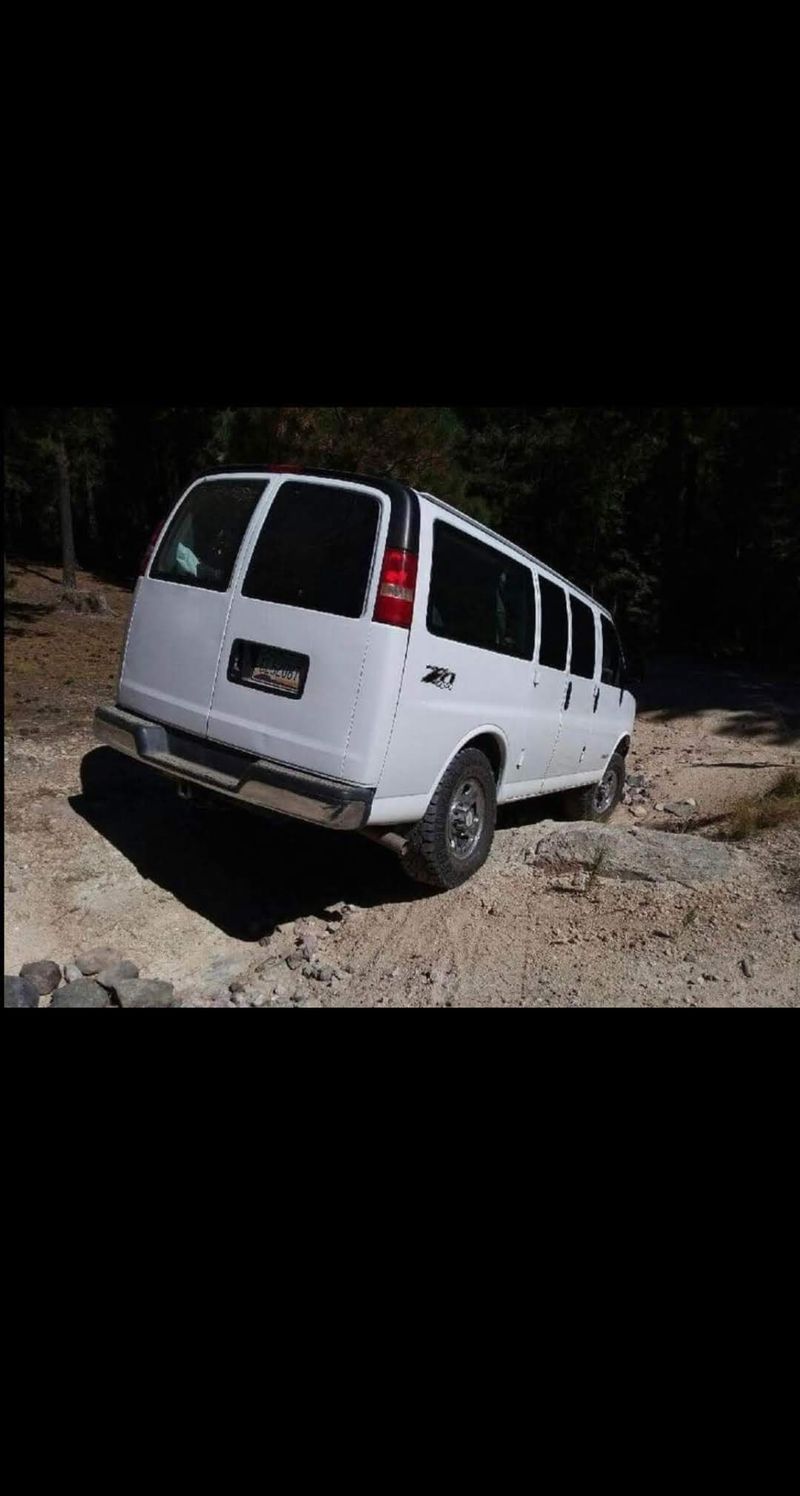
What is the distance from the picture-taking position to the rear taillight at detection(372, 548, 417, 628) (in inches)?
148

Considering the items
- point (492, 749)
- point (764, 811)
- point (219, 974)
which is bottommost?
point (219, 974)

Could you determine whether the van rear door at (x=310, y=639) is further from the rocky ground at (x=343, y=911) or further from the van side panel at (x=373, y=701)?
the rocky ground at (x=343, y=911)

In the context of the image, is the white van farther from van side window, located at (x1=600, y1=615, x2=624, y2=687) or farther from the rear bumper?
van side window, located at (x1=600, y1=615, x2=624, y2=687)

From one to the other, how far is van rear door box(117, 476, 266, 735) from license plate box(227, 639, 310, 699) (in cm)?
16

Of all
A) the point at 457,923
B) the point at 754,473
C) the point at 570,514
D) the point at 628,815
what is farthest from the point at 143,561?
the point at 754,473

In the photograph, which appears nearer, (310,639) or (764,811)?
(310,639)

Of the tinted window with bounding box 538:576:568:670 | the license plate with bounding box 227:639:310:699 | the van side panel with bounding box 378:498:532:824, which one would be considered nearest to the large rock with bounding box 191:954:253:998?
the van side panel with bounding box 378:498:532:824

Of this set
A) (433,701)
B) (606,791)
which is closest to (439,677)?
(433,701)

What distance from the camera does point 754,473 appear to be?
20906 millimetres

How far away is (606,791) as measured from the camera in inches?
305

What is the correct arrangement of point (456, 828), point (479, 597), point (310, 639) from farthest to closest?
point (456, 828) < point (479, 597) < point (310, 639)

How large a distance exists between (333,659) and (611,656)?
407cm

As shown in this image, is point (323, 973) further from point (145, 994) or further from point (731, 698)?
point (731, 698)

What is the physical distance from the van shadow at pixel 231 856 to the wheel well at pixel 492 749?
0.94m
